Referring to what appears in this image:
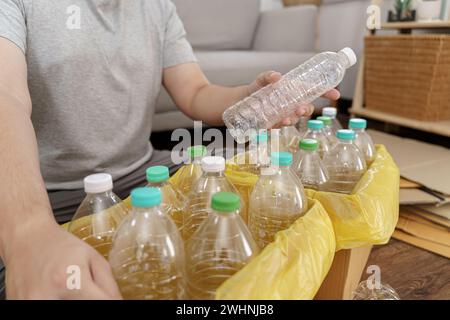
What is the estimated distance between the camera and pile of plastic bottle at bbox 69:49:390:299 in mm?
495

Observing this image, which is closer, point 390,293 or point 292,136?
point 390,293

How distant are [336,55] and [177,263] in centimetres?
70

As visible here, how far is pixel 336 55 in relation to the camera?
97cm

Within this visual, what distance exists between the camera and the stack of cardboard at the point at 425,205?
114 cm

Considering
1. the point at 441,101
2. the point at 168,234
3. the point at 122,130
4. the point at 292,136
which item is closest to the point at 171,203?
the point at 168,234

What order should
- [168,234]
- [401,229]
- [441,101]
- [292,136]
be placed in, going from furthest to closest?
[441,101], [401,229], [292,136], [168,234]

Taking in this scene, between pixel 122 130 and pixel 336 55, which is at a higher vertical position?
pixel 336 55

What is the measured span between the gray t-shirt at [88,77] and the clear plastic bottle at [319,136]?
44 cm

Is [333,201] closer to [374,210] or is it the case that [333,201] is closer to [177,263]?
[374,210]

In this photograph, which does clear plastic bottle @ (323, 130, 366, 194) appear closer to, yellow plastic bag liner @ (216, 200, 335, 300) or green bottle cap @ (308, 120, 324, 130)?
green bottle cap @ (308, 120, 324, 130)

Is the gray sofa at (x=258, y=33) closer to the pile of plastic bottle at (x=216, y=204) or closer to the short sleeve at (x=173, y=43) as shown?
the short sleeve at (x=173, y=43)

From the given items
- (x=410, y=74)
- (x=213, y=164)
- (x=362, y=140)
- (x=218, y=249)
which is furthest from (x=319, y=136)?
(x=410, y=74)

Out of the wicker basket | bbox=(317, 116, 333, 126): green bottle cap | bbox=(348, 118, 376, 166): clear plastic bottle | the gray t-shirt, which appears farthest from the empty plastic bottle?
the wicker basket

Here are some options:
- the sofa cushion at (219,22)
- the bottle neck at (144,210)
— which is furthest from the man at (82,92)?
the sofa cushion at (219,22)
